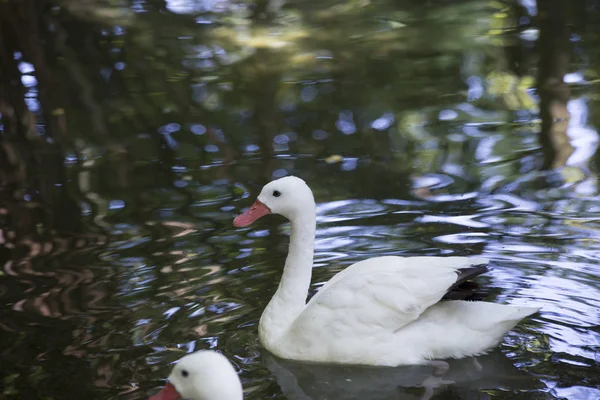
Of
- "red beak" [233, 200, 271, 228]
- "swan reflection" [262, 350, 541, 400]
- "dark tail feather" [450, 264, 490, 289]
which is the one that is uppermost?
"red beak" [233, 200, 271, 228]

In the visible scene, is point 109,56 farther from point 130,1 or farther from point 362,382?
point 362,382

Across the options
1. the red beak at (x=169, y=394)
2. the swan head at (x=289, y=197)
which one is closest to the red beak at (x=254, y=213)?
the swan head at (x=289, y=197)

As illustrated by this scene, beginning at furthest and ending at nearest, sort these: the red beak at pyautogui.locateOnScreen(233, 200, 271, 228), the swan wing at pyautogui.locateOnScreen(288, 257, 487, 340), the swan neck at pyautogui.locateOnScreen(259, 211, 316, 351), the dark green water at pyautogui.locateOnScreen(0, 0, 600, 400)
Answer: the red beak at pyautogui.locateOnScreen(233, 200, 271, 228), the swan neck at pyautogui.locateOnScreen(259, 211, 316, 351), the dark green water at pyautogui.locateOnScreen(0, 0, 600, 400), the swan wing at pyautogui.locateOnScreen(288, 257, 487, 340)

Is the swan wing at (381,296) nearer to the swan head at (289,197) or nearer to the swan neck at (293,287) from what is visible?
the swan neck at (293,287)

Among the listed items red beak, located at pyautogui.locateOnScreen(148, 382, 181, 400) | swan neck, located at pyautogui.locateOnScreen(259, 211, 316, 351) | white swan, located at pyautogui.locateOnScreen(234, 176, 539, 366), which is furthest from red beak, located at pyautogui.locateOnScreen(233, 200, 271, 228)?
red beak, located at pyautogui.locateOnScreen(148, 382, 181, 400)

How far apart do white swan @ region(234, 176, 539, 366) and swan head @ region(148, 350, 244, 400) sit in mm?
1293

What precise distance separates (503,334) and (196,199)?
345 centimetres

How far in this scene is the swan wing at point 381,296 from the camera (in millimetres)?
5316

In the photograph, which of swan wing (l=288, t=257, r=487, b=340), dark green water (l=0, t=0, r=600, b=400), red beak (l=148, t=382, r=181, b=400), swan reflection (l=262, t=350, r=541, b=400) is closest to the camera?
red beak (l=148, t=382, r=181, b=400)

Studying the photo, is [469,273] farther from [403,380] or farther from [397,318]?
[403,380]

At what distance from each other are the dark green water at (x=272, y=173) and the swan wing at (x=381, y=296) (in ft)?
0.84

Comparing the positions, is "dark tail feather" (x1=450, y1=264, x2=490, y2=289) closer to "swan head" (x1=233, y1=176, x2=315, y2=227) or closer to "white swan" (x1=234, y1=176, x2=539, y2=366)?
"white swan" (x1=234, y1=176, x2=539, y2=366)

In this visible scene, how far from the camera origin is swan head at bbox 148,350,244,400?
13.4 feet

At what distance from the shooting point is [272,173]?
28.2ft
